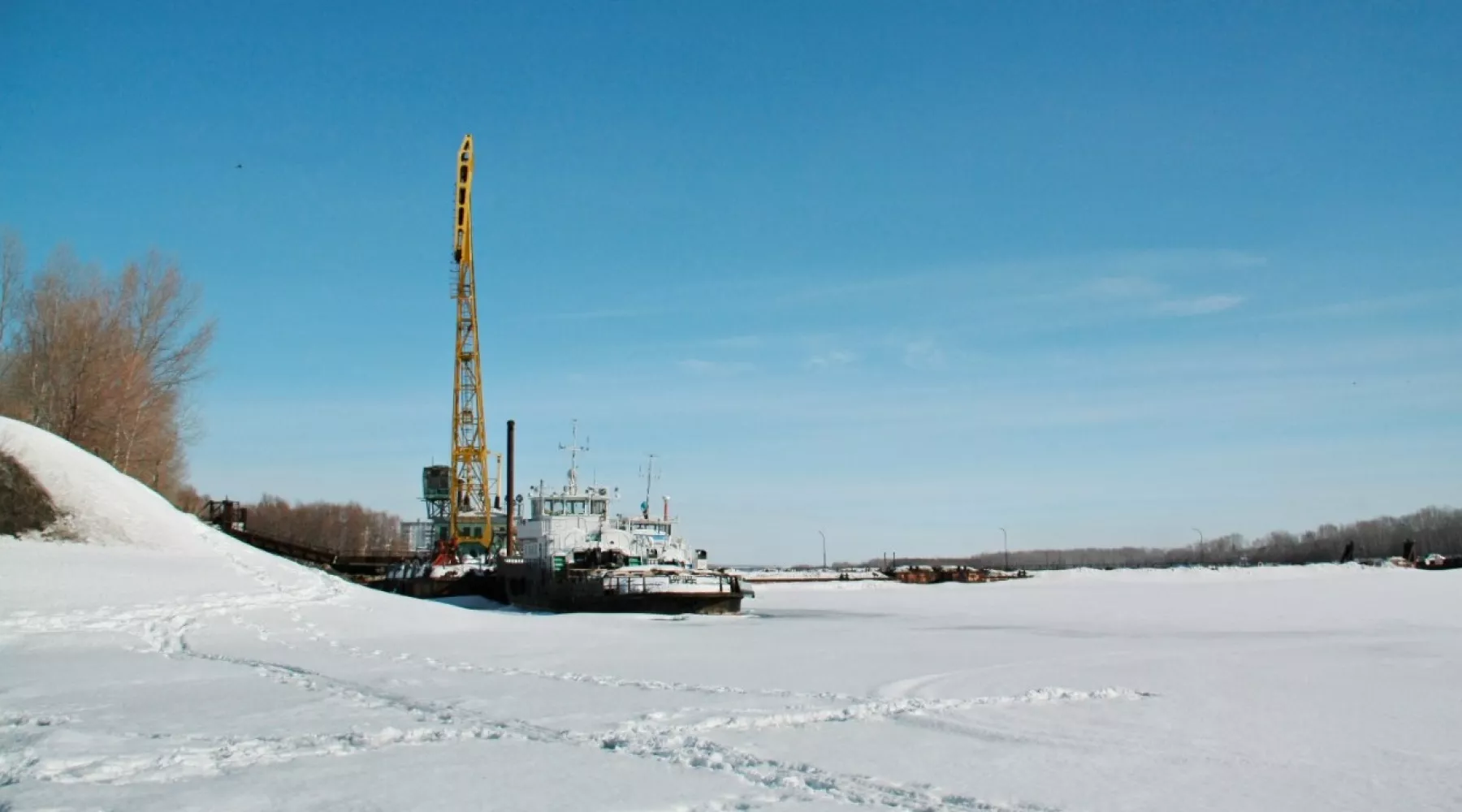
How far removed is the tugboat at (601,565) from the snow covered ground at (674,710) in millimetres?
8950

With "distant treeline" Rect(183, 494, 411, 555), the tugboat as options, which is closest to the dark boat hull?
the tugboat

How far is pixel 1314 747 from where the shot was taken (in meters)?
9.23

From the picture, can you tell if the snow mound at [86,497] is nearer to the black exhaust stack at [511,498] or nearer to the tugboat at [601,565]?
the tugboat at [601,565]

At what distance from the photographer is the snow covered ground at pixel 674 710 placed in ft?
23.8

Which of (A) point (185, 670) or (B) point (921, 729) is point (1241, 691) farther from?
(A) point (185, 670)

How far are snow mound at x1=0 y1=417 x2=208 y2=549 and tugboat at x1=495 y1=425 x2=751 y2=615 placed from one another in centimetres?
1214

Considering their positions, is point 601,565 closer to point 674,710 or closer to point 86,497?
point 86,497

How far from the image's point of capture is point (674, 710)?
10.7 metres

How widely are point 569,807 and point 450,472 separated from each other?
58443 millimetres

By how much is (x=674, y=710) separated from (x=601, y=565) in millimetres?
29222

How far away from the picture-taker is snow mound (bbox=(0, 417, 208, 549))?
2742 cm

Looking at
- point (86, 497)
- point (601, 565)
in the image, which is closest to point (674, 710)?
point (86, 497)

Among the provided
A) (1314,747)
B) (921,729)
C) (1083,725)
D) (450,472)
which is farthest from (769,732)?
(450,472)

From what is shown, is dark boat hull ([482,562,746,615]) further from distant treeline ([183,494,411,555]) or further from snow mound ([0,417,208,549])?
distant treeline ([183,494,411,555])
